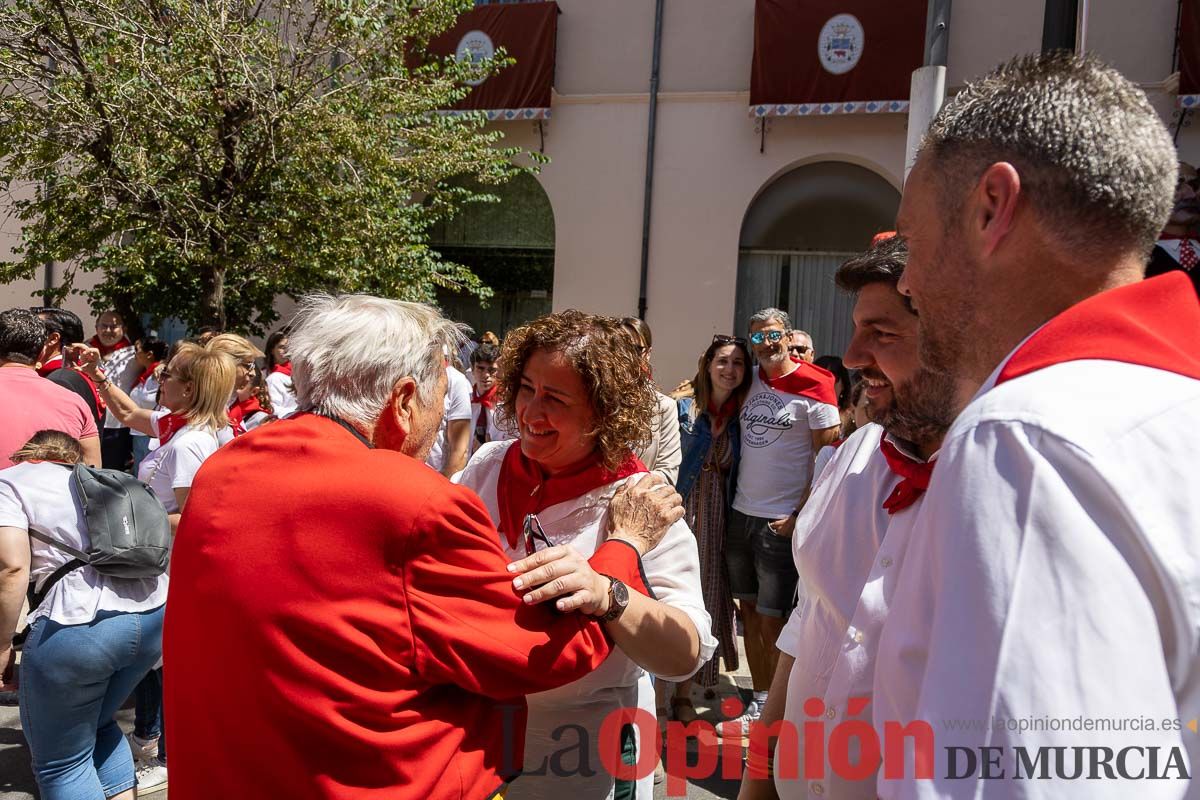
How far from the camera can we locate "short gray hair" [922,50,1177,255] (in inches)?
36.6

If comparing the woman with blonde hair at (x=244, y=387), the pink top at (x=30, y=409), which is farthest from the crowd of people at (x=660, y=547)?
the woman with blonde hair at (x=244, y=387)

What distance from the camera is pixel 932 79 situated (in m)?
4.07

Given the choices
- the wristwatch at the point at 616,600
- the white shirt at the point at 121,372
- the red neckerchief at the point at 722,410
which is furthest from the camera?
the white shirt at the point at 121,372

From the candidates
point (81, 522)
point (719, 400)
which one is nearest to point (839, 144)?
point (719, 400)

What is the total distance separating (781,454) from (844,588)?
3281 millimetres

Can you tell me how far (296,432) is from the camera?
1614 millimetres

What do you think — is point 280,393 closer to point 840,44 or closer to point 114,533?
point 114,533

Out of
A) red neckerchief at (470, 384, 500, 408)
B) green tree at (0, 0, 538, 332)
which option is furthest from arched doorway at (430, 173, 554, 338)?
red neckerchief at (470, 384, 500, 408)

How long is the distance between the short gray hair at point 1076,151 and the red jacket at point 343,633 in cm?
97

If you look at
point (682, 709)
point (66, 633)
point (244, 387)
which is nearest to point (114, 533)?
point (66, 633)

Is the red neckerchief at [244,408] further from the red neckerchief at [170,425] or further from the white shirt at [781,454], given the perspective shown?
the white shirt at [781,454]

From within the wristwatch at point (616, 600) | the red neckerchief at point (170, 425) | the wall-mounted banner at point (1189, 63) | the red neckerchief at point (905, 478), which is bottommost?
the red neckerchief at point (170, 425)

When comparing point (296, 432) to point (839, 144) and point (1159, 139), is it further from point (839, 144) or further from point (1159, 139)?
point (839, 144)

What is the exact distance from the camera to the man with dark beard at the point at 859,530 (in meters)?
1.49
